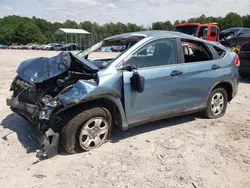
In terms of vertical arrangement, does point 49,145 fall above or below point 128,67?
below

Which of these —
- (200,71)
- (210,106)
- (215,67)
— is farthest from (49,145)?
(215,67)

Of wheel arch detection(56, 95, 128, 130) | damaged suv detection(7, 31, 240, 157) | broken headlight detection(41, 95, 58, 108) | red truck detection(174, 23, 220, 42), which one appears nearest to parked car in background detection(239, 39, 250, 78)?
red truck detection(174, 23, 220, 42)

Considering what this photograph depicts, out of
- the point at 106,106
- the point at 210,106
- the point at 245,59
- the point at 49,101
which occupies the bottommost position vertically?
the point at 210,106

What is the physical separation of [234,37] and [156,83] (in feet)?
36.9

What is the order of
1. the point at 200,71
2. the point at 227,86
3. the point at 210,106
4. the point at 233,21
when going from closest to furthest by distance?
the point at 200,71
the point at 210,106
the point at 227,86
the point at 233,21

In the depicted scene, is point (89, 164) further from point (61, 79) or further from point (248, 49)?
point (248, 49)

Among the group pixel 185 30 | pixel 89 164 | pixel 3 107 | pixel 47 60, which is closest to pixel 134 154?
pixel 89 164

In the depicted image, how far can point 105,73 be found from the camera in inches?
147

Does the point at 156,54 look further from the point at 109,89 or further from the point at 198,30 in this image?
the point at 198,30

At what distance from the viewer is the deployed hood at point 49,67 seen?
3695mm

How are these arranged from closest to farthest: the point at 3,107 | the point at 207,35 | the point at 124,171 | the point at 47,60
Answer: the point at 124,171, the point at 47,60, the point at 3,107, the point at 207,35

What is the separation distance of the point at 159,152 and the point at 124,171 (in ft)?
2.43

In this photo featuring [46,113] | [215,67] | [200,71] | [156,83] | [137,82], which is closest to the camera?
[46,113]

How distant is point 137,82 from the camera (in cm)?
382
